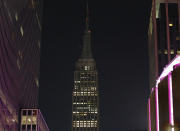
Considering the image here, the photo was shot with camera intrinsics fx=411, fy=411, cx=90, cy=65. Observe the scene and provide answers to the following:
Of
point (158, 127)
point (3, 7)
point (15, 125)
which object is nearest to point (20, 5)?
point (3, 7)

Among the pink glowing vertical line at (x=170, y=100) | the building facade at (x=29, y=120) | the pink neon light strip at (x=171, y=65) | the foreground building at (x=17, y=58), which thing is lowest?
the building facade at (x=29, y=120)

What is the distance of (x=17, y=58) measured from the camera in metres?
95.9

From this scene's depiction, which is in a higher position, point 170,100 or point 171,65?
point 171,65

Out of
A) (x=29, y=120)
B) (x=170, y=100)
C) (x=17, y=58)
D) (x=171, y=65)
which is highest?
(x=17, y=58)

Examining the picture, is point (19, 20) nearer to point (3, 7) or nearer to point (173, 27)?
point (3, 7)

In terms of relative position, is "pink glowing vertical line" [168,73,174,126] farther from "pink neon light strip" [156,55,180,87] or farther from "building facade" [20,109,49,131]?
"building facade" [20,109,49,131]

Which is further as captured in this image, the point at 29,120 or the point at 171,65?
the point at 29,120

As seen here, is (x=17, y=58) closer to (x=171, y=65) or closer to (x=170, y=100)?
(x=171, y=65)

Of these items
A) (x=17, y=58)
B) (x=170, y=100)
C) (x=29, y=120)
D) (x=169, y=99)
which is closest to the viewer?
(x=170, y=100)

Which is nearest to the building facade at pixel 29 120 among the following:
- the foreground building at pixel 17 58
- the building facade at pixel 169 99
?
the foreground building at pixel 17 58

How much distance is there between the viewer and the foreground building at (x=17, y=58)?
256 ft

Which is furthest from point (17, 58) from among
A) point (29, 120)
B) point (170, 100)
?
point (170, 100)

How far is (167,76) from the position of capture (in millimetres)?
20094

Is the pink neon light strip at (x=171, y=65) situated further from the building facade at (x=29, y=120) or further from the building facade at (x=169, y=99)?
the building facade at (x=29, y=120)
